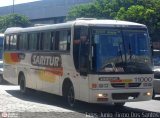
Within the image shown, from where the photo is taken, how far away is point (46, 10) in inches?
3169

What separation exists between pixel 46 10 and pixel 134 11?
157 feet

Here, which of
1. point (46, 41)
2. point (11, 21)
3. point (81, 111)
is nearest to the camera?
point (81, 111)

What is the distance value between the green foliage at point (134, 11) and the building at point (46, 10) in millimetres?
29844

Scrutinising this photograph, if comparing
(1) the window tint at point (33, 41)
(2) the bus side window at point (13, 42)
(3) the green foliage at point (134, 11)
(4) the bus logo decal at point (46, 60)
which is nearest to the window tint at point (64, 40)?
(4) the bus logo decal at point (46, 60)

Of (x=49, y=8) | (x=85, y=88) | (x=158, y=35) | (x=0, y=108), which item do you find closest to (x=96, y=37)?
(x=85, y=88)

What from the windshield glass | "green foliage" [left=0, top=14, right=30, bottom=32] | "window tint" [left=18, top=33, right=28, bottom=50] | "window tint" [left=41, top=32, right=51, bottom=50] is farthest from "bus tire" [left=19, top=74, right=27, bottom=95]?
"green foliage" [left=0, top=14, right=30, bottom=32]

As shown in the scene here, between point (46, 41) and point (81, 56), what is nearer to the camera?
point (81, 56)

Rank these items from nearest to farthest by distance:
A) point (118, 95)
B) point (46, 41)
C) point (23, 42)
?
point (118, 95)
point (46, 41)
point (23, 42)

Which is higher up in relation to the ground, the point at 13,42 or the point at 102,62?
the point at 13,42

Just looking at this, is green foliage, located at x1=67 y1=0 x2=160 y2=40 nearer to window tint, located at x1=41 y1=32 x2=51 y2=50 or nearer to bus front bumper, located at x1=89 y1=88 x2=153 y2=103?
window tint, located at x1=41 y1=32 x2=51 y2=50

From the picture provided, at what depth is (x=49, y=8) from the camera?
261 feet

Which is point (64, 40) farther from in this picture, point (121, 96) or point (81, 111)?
point (121, 96)

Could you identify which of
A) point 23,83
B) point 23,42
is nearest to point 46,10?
point 23,83

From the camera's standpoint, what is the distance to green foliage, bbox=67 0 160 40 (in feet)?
109
